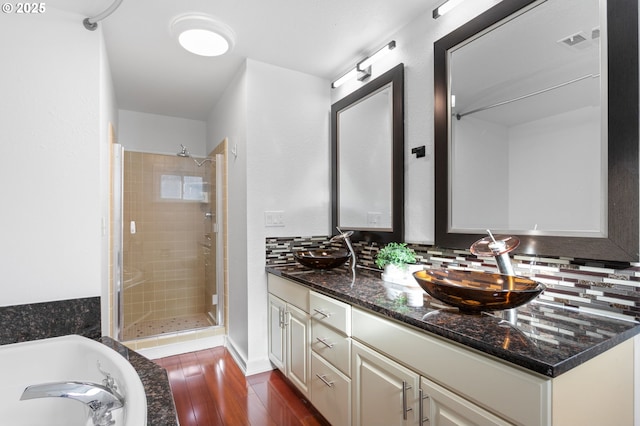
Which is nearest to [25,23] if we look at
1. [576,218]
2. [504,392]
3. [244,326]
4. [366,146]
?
[366,146]

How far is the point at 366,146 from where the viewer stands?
2375 millimetres

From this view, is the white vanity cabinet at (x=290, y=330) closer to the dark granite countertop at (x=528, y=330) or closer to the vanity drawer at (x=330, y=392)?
the vanity drawer at (x=330, y=392)

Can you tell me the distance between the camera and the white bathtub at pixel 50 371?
1.25 m

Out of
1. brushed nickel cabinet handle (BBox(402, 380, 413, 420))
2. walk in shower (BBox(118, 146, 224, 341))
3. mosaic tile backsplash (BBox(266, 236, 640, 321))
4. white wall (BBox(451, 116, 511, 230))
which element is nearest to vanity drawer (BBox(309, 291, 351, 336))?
brushed nickel cabinet handle (BBox(402, 380, 413, 420))

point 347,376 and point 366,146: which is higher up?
point 366,146

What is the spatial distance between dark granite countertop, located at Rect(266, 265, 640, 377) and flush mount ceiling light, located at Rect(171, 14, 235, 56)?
1.84 metres

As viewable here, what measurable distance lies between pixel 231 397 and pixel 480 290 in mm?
1829

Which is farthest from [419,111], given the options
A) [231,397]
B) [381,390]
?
[231,397]

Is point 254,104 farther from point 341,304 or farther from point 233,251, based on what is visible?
point 341,304

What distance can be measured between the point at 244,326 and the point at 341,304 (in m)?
1.27

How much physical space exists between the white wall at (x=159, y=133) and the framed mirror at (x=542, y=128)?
3.02 m

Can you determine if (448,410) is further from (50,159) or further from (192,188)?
(192,188)

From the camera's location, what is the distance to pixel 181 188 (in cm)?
339

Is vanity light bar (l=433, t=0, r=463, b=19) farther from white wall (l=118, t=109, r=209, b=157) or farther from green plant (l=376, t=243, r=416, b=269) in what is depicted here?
white wall (l=118, t=109, r=209, b=157)
